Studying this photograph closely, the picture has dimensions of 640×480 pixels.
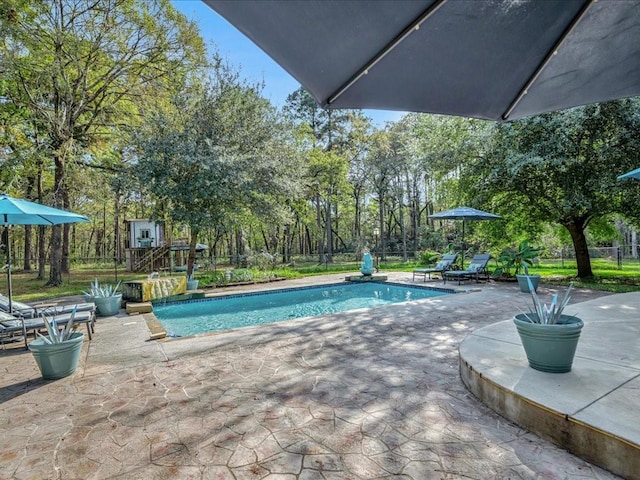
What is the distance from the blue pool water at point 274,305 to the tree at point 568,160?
3923mm

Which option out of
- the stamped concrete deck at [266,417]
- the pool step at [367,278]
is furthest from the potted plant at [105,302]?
the pool step at [367,278]

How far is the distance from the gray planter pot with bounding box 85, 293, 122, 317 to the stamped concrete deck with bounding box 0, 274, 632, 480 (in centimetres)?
224

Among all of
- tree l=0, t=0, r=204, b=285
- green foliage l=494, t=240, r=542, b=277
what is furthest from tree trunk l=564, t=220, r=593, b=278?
tree l=0, t=0, r=204, b=285

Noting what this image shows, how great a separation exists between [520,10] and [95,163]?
16.6 meters

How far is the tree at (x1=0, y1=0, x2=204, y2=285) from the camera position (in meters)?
→ 10.4

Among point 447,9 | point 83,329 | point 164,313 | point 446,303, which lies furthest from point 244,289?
point 447,9

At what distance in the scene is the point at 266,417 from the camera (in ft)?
8.77

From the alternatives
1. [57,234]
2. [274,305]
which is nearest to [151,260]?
[57,234]

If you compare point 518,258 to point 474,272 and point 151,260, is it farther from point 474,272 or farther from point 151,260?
point 151,260

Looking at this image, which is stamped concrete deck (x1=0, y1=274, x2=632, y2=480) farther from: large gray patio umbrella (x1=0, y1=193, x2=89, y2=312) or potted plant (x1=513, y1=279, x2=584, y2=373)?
large gray patio umbrella (x1=0, y1=193, x2=89, y2=312)

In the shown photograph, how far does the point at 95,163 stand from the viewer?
14.4 meters

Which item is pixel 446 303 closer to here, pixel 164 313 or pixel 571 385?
pixel 571 385

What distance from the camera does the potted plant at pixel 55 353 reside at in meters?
3.51

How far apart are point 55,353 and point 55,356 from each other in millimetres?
35
